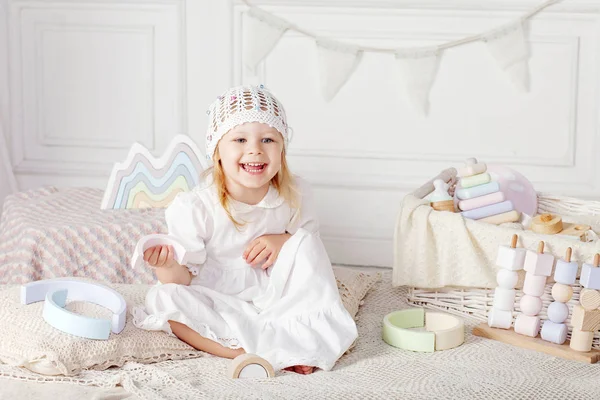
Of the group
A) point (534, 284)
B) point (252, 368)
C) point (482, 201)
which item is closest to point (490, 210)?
point (482, 201)

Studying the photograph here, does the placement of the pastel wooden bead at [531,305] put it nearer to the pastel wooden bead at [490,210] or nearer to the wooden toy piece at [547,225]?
the wooden toy piece at [547,225]

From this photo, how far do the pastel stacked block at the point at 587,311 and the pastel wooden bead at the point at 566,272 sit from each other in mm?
17

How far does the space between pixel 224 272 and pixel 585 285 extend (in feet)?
2.70

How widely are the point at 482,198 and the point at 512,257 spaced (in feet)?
0.97

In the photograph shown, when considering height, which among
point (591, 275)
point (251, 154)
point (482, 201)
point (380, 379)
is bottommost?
point (380, 379)

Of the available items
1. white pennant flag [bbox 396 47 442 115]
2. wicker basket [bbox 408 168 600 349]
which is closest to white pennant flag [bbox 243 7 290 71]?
white pennant flag [bbox 396 47 442 115]

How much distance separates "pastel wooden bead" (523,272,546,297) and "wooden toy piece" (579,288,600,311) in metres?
0.10

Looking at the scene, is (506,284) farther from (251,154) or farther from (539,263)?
(251,154)

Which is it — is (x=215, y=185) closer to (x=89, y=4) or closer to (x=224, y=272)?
(x=224, y=272)

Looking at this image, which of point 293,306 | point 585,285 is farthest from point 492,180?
point 293,306

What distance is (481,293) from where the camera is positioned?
2.14 m

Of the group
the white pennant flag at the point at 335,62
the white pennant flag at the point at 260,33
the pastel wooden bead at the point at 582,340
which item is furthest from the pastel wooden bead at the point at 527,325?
the white pennant flag at the point at 260,33

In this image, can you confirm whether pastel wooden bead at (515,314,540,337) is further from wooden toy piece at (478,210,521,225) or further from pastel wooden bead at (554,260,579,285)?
wooden toy piece at (478,210,521,225)

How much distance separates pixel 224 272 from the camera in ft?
6.75
